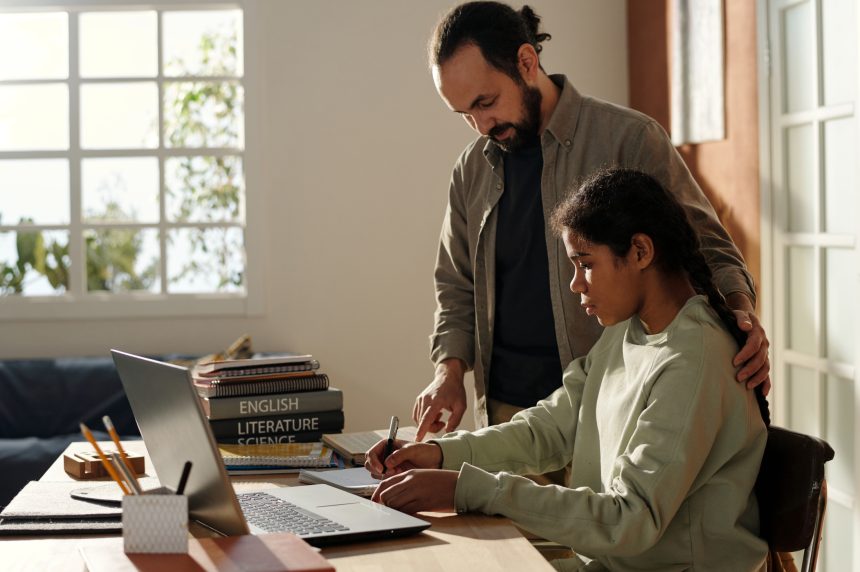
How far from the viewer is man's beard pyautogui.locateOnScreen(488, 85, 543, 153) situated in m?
2.34

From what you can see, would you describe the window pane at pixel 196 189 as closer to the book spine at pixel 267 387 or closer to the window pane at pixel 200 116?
the window pane at pixel 200 116

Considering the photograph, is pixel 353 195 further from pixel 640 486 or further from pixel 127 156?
pixel 640 486

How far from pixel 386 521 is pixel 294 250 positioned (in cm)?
345

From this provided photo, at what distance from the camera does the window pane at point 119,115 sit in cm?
512

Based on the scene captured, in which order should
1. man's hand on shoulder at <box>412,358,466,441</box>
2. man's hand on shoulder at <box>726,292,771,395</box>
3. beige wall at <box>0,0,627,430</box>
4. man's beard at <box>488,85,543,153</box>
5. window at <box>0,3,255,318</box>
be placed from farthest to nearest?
window at <box>0,3,255,318</box> → beige wall at <box>0,0,627,430</box> → man's beard at <box>488,85,543,153</box> → man's hand on shoulder at <box>412,358,466,441</box> → man's hand on shoulder at <box>726,292,771,395</box>

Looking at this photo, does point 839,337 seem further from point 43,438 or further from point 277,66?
point 43,438

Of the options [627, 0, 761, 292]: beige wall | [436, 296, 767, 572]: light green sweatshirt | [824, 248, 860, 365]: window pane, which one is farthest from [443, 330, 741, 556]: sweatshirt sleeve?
[627, 0, 761, 292]: beige wall

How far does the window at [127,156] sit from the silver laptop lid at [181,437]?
3.42 metres

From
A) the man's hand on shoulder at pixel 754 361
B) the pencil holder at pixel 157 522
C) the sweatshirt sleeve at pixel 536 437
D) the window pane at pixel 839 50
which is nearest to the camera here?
the pencil holder at pixel 157 522

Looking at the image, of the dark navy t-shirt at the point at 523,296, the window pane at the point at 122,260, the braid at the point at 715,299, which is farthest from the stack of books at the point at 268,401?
the window pane at the point at 122,260

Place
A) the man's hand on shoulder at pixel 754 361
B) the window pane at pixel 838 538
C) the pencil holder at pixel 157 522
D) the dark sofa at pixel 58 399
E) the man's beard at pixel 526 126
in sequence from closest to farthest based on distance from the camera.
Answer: the pencil holder at pixel 157 522
the man's hand on shoulder at pixel 754 361
the man's beard at pixel 526 126
the window pane at pixel 838 538
the dark sofa at pixel 58 399

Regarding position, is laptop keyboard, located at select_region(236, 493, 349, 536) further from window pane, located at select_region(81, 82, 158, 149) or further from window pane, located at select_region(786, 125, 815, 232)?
window pane, located at select_region(81, 82, 158, 149)

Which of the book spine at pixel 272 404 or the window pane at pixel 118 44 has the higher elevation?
the window pane at pixel 118 44

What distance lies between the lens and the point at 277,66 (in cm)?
489
